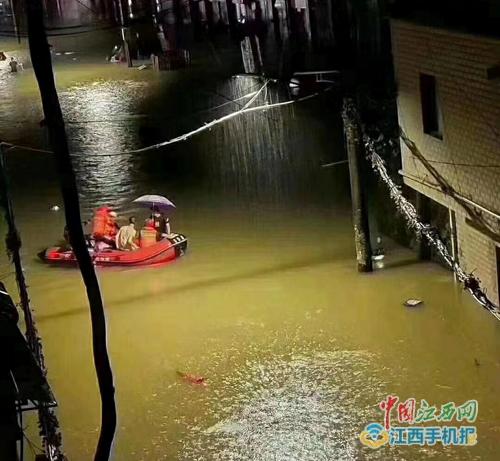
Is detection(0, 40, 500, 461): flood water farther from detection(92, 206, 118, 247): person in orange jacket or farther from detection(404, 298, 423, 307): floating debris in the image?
detection(92, 206, 118, 247): person in orange jacket

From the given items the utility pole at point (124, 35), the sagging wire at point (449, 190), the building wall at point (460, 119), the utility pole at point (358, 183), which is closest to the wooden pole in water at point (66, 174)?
the building wall at point (460, 119)

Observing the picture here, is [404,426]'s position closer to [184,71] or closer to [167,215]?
[167,215]

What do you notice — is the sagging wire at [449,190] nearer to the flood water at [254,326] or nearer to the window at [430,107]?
the window at [430,107]

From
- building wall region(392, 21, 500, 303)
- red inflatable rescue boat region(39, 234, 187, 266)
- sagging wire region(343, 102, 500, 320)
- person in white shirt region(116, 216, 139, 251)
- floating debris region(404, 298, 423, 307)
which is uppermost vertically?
building wall region(392, 21, 500, 303)

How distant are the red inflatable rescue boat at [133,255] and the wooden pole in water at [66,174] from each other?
44.5 ft

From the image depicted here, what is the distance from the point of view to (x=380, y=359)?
540 inches

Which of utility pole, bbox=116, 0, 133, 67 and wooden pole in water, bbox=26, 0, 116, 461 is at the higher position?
wooden pole in water, bbox=26, 0, 116, 461

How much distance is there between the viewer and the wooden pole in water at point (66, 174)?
407 cm

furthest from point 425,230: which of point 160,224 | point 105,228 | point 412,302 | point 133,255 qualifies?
point 105,228

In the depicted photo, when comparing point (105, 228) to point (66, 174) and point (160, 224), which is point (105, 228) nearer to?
point (160, 224)

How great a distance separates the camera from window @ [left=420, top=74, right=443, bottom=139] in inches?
561

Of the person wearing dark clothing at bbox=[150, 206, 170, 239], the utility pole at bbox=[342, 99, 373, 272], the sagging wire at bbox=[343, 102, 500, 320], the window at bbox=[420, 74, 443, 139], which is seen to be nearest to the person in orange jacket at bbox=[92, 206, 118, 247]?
the person wearing dark clothing at bbox=[150, 206, 170, 239]

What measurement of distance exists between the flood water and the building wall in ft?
5.36

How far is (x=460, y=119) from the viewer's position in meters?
13.3
